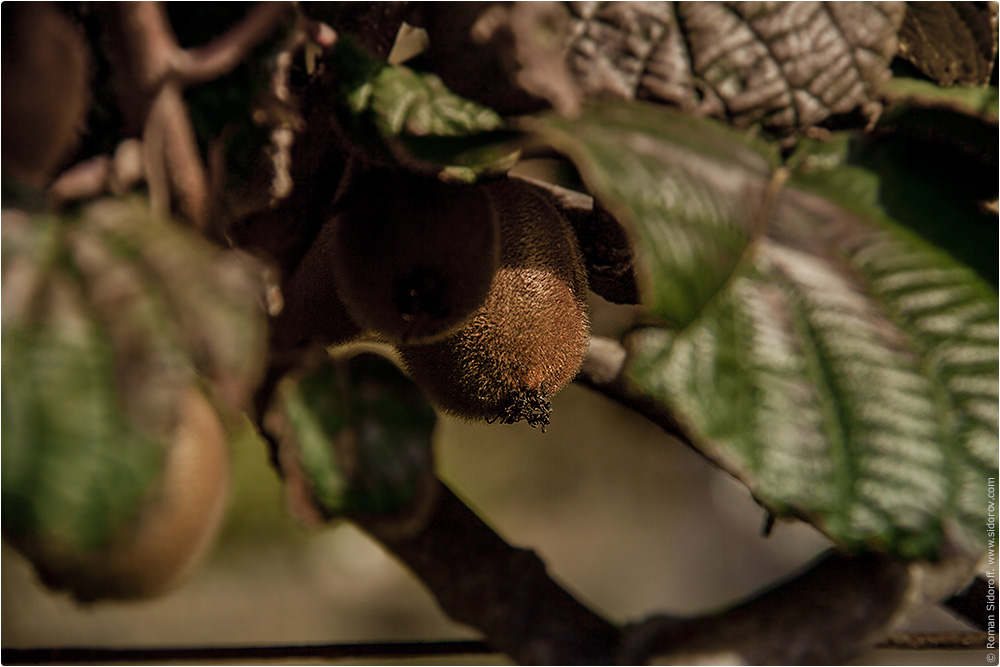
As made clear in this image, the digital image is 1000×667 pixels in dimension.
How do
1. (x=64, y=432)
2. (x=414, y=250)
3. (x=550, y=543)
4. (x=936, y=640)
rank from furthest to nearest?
(x=550, y=543) < (x=936, y=640) < (x=414, y=250) < (x=64, y=432)

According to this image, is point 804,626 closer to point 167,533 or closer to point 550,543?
point 167,533

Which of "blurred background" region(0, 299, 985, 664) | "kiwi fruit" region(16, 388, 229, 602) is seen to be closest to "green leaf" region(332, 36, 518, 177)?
"kiwi fruit" region(16, 388, 229, 602)

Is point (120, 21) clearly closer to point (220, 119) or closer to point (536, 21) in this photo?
point (220, 119)

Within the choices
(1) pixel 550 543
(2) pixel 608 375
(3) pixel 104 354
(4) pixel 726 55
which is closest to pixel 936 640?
(2) pixel 608 375

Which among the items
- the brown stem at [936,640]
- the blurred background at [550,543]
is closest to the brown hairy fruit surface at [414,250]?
the brown stem at [936,640]

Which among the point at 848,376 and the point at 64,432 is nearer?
the point at 64,432

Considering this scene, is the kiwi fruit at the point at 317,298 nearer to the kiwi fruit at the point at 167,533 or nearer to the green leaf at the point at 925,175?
the kiwi fruit at the point at 167,533
